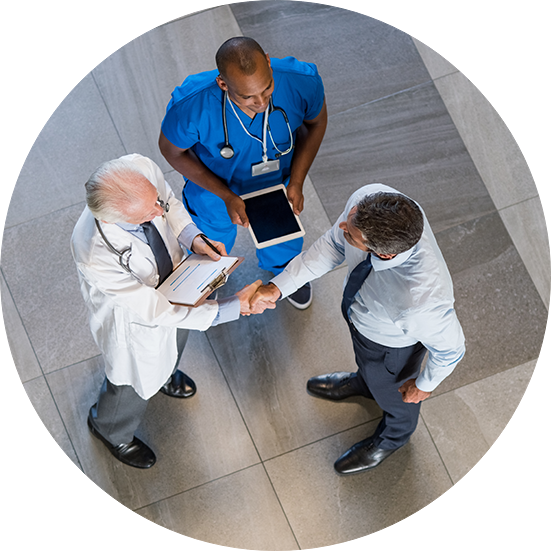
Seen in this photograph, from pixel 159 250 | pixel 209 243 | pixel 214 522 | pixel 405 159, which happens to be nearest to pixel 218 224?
pixel 209 243

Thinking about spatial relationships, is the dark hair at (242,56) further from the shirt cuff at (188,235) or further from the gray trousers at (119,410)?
the gray trousers at (119,410)

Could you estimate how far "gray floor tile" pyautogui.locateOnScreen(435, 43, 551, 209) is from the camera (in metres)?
3.12

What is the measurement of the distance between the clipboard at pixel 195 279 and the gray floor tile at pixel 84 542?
1331 millimetres

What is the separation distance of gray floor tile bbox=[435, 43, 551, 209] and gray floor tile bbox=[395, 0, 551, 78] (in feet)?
0.24

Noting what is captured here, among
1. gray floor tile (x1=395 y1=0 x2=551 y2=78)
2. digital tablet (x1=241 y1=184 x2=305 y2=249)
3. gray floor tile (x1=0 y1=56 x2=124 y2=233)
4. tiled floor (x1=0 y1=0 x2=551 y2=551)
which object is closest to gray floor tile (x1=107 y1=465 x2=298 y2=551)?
tiled floor (x1=0 y1=0 x2=551 y2=551)

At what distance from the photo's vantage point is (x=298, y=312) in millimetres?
2902

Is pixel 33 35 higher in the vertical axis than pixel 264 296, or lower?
higher

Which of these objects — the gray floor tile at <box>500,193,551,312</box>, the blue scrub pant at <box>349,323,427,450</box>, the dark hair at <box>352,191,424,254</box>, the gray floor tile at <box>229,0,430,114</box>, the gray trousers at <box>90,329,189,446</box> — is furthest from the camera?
the gray floor tile at <box>229,0,430,114</box>

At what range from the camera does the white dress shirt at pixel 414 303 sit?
169cm

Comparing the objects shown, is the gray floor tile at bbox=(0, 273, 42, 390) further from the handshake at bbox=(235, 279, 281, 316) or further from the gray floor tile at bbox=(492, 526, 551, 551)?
the gray floor tile at bbox=(492, 526, 551, 551)

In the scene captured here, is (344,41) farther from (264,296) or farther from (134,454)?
(134,454)

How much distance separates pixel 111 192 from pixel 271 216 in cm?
71

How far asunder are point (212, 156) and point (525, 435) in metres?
2.00

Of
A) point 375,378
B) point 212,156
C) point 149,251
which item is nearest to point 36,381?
point 149,251
